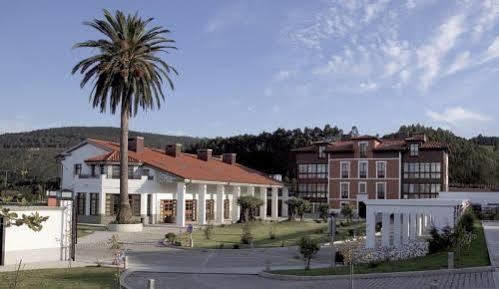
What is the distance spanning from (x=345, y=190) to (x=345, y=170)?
7.93ft

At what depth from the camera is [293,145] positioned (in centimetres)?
9656

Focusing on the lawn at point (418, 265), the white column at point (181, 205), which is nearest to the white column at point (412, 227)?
the lawn at point (418, 265)

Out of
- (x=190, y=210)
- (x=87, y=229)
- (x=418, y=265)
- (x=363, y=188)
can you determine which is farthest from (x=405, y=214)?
(x=363, y=188)

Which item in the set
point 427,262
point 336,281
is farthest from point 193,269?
point 427,262

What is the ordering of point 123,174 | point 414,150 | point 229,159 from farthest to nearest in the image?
point 229,159 < point 414,150 < point 123,174

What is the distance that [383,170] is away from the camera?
230 feet

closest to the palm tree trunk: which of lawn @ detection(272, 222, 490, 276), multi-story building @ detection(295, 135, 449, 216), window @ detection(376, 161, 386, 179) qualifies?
lawn @ detection(272, 222, 490, 276)

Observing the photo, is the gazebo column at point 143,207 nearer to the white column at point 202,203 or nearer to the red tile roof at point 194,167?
the red tile roof at point 194,167

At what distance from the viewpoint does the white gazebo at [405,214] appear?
1045 inches

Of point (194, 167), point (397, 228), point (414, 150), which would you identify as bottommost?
point (397, 228)

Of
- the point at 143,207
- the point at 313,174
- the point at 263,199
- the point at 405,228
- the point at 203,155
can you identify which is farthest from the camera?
the point at 313,174

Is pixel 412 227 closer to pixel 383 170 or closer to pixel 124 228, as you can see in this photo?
pixel 124 228

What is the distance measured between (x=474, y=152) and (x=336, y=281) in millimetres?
88137

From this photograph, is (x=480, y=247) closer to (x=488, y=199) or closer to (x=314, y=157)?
(x=488, y=199)
